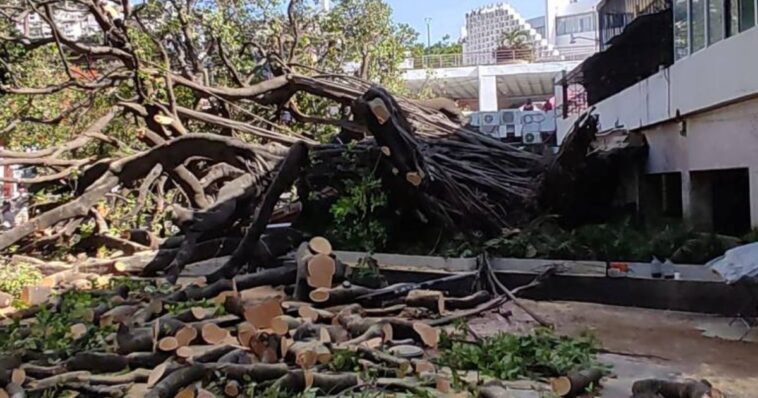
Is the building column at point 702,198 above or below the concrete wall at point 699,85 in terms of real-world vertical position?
below

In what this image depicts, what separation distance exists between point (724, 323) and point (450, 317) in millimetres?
2150

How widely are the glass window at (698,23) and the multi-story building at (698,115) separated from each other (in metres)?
0.01

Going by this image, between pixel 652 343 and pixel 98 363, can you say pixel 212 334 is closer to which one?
pixel 98 363

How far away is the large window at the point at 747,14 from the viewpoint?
6.64m

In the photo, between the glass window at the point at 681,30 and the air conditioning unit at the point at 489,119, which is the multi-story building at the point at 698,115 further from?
the air conditioning unit at the point at 489,119

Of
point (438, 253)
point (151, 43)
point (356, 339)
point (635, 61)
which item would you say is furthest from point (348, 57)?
point (356, 339)

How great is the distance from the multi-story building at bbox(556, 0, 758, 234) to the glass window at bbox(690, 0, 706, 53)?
12 millimetres

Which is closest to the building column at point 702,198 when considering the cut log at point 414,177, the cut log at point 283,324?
the cut log at point 414,177

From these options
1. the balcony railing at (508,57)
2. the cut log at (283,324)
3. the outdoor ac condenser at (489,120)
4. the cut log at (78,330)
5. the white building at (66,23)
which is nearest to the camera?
the cut log at (283,324)

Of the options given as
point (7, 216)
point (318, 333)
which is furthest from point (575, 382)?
point (7, 216)

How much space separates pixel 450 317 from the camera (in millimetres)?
5234

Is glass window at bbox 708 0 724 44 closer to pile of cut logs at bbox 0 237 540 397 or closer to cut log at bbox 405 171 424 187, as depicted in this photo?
cut log at bbox 405 171 424 187

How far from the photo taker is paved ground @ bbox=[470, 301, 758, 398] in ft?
12.7

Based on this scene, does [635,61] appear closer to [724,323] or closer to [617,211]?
[617,211]
